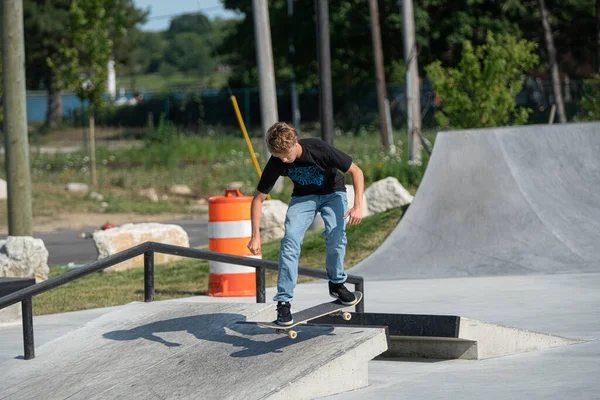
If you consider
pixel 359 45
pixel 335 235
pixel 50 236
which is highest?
pixel 359 45

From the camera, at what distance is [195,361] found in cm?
654

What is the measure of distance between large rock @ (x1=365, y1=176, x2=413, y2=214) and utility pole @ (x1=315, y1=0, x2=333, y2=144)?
1.30 meters

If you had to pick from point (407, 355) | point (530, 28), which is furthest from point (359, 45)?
point (407, 355)

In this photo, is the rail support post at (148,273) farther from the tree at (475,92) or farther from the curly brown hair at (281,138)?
the tree at (475,92)

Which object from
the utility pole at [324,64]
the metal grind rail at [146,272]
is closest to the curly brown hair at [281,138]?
the metal grind rail at [146,272]

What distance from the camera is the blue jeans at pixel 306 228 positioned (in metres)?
6.53

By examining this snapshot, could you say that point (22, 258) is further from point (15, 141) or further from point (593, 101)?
point (593, 101)

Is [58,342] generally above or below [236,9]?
below

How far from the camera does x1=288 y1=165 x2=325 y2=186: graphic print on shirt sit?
6673mm

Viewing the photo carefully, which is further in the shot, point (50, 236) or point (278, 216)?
point (50, 236)

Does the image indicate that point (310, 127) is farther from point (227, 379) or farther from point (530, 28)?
point (227, 379)

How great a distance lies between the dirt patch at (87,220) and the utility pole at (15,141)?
26.2 ft

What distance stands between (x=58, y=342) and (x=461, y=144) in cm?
776

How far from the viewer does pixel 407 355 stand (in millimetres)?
7305
